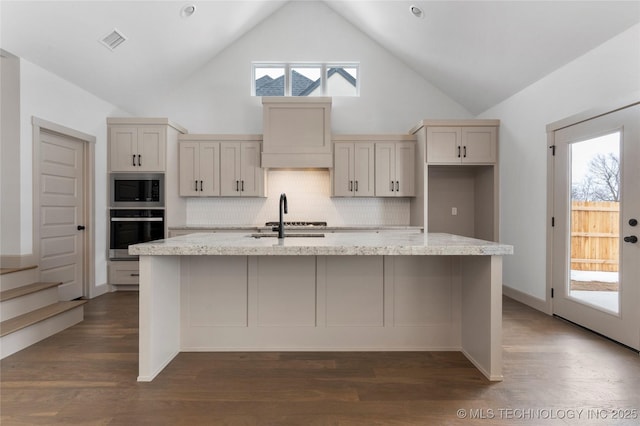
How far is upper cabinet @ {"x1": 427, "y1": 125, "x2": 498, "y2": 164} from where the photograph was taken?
15.2 ft

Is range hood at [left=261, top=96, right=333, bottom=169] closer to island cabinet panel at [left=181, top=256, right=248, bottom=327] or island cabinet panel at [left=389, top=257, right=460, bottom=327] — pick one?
island cabinet panel at [left=181, top=256, right=248, bottom=327]

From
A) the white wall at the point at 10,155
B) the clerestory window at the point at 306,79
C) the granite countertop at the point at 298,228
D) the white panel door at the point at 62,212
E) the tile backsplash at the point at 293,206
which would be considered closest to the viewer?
the white wall at the point at 10,155

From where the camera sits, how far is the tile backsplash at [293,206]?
5383mm

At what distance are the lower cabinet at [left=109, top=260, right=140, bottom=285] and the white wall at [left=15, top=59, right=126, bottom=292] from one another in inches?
4.1

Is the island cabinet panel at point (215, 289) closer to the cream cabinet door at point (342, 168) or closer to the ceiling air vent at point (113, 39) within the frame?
the cream cabinet door at point (342, 168)

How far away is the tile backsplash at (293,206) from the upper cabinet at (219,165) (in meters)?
0.42

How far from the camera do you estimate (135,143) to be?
182 inches

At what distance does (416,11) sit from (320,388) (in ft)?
13.8

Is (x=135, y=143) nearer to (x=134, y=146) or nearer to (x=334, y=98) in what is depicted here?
(x=134, y=146)

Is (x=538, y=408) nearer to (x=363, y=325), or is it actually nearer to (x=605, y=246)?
(x=363, y=325)

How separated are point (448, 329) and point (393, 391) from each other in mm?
819

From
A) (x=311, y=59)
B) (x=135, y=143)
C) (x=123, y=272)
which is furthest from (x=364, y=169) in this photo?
(x=123, y=272)

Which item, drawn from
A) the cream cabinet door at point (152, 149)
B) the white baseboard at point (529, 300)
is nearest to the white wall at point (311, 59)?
the cream cabinet door at point (152, 149)

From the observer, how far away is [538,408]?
1.87 meters
